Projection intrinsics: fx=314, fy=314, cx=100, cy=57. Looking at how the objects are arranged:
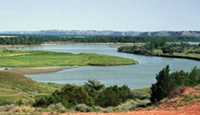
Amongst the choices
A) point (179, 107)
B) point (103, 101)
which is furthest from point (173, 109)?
point (103, 101)

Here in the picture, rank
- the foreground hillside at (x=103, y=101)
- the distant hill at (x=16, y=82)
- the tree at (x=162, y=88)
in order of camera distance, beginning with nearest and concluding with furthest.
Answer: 1. the foreground hillside at (x=103, y=101)
2. the tree at (x=162, y=88)
3. the distant hill at (x=16, y=82)

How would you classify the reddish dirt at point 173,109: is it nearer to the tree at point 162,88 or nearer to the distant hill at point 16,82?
the tree at point 162,88

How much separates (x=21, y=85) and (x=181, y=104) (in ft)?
101

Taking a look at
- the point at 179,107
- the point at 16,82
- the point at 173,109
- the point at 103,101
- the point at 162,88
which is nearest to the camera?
the point at 173,109

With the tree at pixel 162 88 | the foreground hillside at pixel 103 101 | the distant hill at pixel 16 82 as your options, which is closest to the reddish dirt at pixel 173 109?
the foreground hillside at pixel 103 101

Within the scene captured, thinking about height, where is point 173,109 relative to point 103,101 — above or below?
above

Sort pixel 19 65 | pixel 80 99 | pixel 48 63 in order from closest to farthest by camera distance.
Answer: pixel 80 99 → pixel 19 65 → pixel 48 63

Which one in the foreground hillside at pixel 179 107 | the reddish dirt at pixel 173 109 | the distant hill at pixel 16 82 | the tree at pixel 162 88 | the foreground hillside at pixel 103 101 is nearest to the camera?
the reddish dirt at pixel 173 109

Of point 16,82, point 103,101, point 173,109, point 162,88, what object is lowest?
point 16,82

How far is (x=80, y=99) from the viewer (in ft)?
92.5

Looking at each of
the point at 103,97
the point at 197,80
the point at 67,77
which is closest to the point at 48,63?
the point at 67,77

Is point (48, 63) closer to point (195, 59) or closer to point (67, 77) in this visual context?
point (67, 77)

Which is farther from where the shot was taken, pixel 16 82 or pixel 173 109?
pixel 16 82

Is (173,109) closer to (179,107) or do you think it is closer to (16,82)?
(179,107)
